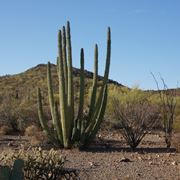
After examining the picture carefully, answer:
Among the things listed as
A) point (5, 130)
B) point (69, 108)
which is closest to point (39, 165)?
point (69, 108)

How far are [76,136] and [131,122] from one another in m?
3.21

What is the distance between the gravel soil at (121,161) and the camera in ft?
45.2

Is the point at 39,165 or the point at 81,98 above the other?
the point at 81,98

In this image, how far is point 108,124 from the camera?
96.2 feet

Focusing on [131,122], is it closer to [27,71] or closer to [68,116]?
[68,116]

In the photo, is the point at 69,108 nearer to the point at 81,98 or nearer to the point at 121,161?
the point at 81,98

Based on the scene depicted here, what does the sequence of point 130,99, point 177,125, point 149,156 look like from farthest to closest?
point 130,99 < point 177,125 < point 149,156

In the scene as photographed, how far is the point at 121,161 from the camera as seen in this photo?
16.2 metres

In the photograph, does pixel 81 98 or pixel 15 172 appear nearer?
pixel 15 172

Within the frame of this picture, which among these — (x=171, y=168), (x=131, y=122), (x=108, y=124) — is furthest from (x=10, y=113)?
(x=171, y=168)

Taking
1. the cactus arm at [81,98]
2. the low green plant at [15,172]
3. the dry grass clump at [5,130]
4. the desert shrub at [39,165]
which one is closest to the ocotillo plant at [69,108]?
the cactus arm at [81,98]

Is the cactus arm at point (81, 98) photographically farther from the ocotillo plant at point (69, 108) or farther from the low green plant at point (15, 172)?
the low green plant at point (15, 172)

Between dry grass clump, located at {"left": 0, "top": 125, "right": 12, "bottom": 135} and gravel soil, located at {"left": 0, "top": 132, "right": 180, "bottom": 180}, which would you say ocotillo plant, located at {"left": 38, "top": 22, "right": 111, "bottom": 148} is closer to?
gravel soil, located at {"left": 0, "top": 132, "right": 180, "bottom": 180}

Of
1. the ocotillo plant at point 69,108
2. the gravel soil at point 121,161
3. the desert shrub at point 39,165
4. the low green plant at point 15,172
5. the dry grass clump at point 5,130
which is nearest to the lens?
the low green plant at point 15,172
